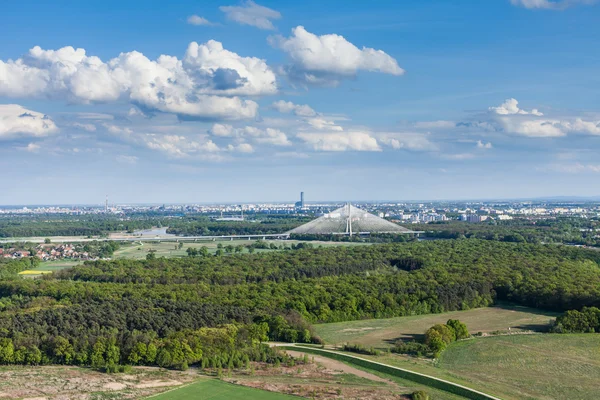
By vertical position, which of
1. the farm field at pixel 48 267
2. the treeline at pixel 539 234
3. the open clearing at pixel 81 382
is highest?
the treeline at pixel 539 234

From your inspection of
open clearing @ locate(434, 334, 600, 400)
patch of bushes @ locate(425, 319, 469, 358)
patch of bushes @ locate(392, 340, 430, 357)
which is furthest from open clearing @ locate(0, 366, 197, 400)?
open clearing @ locate(434, 334, 600, 400)

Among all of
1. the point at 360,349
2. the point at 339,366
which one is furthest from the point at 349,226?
the point at 339,366

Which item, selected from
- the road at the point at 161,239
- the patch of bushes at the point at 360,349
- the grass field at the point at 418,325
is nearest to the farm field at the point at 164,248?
the road at the point at 161,239

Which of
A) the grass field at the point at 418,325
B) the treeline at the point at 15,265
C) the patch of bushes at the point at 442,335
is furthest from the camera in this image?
the treeline at the point at 15,265

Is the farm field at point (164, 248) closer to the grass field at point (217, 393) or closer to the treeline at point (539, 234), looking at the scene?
the treeline at point (539, 234)

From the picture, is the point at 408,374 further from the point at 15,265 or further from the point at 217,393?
the point at 15,265

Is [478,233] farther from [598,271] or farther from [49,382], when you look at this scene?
[49,382]

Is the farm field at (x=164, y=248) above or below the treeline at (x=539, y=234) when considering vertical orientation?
below

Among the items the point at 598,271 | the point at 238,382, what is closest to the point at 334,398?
the point at 238,382
